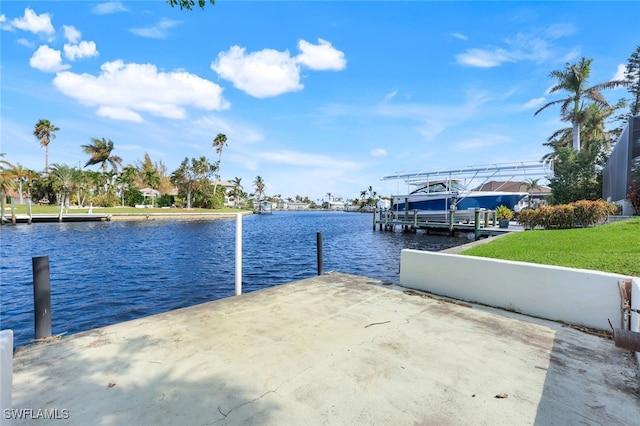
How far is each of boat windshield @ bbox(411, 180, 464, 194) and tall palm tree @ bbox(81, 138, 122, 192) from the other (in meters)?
53.8

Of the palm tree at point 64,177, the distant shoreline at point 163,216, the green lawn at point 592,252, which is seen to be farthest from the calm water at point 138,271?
the palm tree at point 64,177

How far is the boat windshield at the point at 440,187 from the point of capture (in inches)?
952

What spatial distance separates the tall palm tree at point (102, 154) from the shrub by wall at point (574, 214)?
207ft

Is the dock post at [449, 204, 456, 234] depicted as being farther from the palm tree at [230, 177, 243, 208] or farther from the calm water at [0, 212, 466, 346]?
the palm tree at [230, 177, 243, 208]

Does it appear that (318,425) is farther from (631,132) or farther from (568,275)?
(631,132)

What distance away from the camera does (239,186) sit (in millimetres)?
88438

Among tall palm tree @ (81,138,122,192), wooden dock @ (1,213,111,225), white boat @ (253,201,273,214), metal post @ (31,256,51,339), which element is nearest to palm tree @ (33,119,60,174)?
tall palm tree @ (81,138,122,192)

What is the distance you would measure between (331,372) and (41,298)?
3.53m

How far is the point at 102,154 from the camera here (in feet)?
179

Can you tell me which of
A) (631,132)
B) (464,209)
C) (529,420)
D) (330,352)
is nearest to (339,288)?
(330,352)

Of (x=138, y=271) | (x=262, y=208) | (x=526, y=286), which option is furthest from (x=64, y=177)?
(x=526, y=286)

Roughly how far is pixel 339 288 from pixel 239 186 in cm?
8629

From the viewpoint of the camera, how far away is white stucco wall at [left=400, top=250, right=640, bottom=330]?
3.77 metres

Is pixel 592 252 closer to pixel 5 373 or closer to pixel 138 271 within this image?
pixel 5 373
